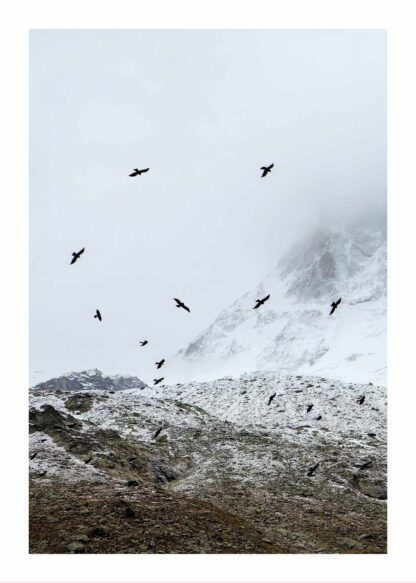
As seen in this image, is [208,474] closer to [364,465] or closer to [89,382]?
[364,465]

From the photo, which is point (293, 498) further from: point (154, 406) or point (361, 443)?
point (154, 406)

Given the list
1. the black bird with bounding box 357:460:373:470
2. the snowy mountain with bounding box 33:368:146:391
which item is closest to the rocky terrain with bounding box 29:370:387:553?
the black bird with bounding box 357:460:373:470

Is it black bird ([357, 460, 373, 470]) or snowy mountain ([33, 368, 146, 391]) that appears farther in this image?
snowy mountain ([33, 368, 146, 391])

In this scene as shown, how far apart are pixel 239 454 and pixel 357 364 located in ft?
366

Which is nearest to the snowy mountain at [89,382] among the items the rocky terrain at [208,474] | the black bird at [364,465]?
the rocky terrain at [208,474]

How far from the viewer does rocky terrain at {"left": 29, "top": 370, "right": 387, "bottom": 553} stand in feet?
→ 55.8

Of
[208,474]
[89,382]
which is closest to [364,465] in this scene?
[208,474]

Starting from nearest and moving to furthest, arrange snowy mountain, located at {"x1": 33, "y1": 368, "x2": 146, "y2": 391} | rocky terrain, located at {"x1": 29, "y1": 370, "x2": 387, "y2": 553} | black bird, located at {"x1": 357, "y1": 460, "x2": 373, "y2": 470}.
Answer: rocky terrain, located at {"x1": 29, "y1": 370, "x2": 387, "y2": 553}, black bird, located at {"x1": 357, "y1": 460, "x2": 373, "y2": 470}, snowy mountain, located at {"x1": 33, "y1": 368, "x2": 146, "y2": 391}

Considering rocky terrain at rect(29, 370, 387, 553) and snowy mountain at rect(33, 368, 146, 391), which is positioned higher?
snowy mountain at rect(33, 368, 146, 391)

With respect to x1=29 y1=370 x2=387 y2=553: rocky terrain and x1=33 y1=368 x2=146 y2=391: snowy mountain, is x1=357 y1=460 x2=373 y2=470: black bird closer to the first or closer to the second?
x1=29 y1=370 x2=387 y2=553: rocky terrain

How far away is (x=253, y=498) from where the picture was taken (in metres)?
24.6

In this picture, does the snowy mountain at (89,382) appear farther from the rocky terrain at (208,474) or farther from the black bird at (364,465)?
the black bird at (364,465)

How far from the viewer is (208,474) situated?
92.5ft

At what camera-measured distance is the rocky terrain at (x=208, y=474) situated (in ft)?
55.8
